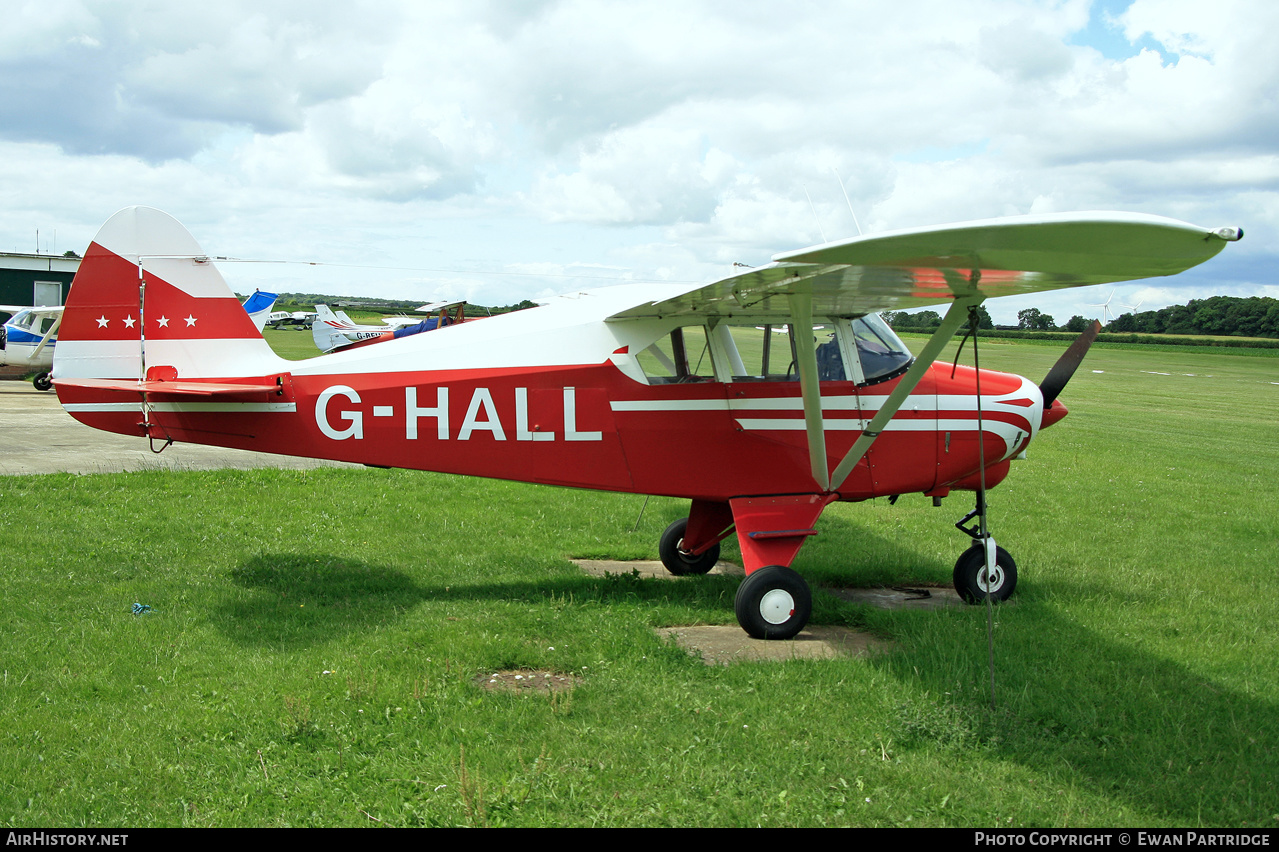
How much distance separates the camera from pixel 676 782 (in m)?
4.02

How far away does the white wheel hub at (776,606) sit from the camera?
6.29 metres

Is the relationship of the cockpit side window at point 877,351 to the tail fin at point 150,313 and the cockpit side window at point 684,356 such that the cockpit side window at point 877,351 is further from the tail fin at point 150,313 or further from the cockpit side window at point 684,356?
the tail fin at point 150,313

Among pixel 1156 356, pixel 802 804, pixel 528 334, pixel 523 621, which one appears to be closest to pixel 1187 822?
pixel 802 804

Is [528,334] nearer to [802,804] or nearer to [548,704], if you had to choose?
[548,704]

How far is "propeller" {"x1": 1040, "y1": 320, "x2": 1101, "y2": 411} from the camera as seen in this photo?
787 centimetres

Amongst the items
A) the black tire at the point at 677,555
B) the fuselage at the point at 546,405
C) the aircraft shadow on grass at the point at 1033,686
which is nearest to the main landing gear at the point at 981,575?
the aircraft shadow on grass at the point at 1033,686

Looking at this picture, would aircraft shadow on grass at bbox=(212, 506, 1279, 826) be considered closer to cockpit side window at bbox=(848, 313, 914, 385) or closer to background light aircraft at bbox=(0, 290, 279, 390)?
cockpit side window at bbox=(848, 313, 914, 385)

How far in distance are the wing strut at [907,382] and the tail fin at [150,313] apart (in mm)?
4705

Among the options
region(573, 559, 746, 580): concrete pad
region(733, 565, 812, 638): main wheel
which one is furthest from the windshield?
region(573, 559, 746, 580): concrete pad

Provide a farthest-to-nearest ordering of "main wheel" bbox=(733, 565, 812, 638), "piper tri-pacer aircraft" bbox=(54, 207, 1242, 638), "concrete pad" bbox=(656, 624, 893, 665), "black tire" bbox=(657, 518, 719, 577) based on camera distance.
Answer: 1. "black tire" bbox=(657, 518, 719, 577)
2. "piper tri-pacer aircraft" bbox=(54, 207, 1242, 638)
3. "main wheel" bbox=(733, 565, 812, 638)
4. "concrete pad" bbox=(656, 624, 893, 665)

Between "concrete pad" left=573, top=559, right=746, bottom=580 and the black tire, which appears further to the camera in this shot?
the black tire

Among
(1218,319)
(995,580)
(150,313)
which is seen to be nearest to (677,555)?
(995,580)

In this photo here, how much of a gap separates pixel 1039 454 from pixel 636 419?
1188cm

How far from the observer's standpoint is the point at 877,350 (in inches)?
286
